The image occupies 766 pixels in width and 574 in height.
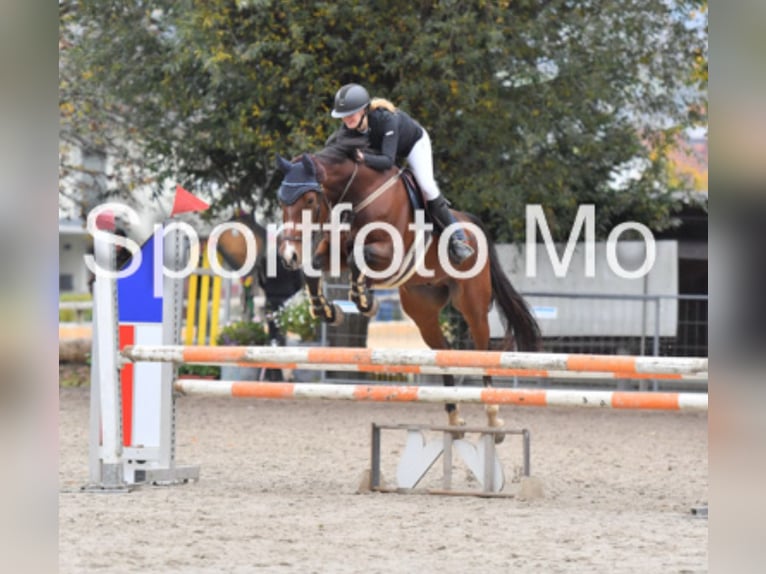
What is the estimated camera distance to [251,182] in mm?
13656

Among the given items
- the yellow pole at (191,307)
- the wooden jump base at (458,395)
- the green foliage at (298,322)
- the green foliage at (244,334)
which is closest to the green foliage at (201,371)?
the green foliage at (244,334)

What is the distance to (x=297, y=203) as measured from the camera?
5.93 metres

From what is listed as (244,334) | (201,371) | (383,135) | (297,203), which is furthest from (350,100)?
(244,334)

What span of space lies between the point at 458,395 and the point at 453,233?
1501 millimetres

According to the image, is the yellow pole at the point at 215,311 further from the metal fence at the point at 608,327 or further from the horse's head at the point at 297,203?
the horse's head at the point at 297,203

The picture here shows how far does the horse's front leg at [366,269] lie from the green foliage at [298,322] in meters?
7.10

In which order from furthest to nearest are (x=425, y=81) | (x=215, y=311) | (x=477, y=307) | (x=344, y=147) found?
(x=215, y=311) < (x=425, y=81) < (x=477, y=307) < (x=344, y=147)

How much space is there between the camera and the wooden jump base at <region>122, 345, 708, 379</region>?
16.6 feet

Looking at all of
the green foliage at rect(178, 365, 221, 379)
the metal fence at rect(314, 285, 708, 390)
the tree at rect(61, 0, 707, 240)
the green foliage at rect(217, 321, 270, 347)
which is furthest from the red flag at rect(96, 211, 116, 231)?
the green foliage at rect(217, 321, 270, 347)

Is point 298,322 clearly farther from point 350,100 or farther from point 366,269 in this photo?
point 350,100

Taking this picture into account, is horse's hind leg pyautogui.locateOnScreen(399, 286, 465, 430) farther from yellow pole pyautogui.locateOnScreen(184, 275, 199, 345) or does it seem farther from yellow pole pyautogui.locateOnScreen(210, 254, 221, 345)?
yellow pole pyautogui.locateOnScreen(184, 275, 199, 345)
